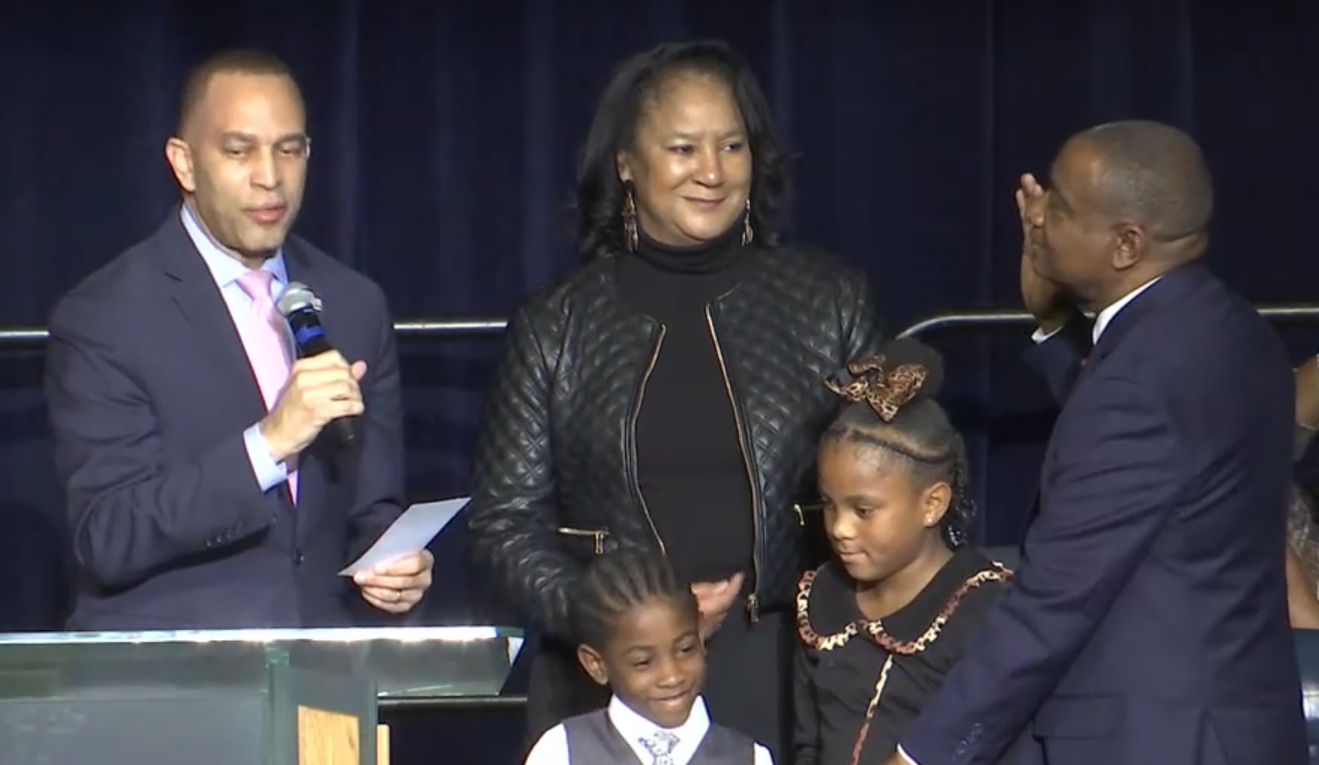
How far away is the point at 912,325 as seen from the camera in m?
4.14

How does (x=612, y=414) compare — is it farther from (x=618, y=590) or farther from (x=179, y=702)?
(x=179, y=702)

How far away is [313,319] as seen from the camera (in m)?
3.05

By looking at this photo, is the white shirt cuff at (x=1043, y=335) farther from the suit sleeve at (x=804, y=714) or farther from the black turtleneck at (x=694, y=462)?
the suit sleeve at (x=804, y=714)

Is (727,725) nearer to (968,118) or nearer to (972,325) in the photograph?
(972,325)

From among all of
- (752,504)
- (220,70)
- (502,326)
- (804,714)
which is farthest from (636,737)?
(502,326)

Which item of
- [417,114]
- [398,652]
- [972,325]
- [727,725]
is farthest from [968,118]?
[398,652]

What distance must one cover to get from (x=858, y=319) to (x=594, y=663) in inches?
22.9

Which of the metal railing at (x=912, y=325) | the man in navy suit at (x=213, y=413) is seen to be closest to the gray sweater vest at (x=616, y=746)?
the man in navy suit at (x=213, y=413)

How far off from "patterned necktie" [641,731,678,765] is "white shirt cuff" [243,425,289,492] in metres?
0.58

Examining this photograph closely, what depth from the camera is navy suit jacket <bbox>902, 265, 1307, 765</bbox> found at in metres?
2.64

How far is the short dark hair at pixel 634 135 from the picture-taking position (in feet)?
10.6

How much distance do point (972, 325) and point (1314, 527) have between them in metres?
0.66

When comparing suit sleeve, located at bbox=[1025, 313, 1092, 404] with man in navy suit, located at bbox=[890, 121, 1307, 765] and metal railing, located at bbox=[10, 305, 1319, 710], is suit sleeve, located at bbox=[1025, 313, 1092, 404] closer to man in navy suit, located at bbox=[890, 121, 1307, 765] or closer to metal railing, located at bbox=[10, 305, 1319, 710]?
man in navy suit, located at bbox=[890, 121, 1307, 765]

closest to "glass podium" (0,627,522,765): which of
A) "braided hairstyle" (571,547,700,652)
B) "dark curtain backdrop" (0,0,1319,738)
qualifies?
"braided hairstyle" (571,547,700,652)
